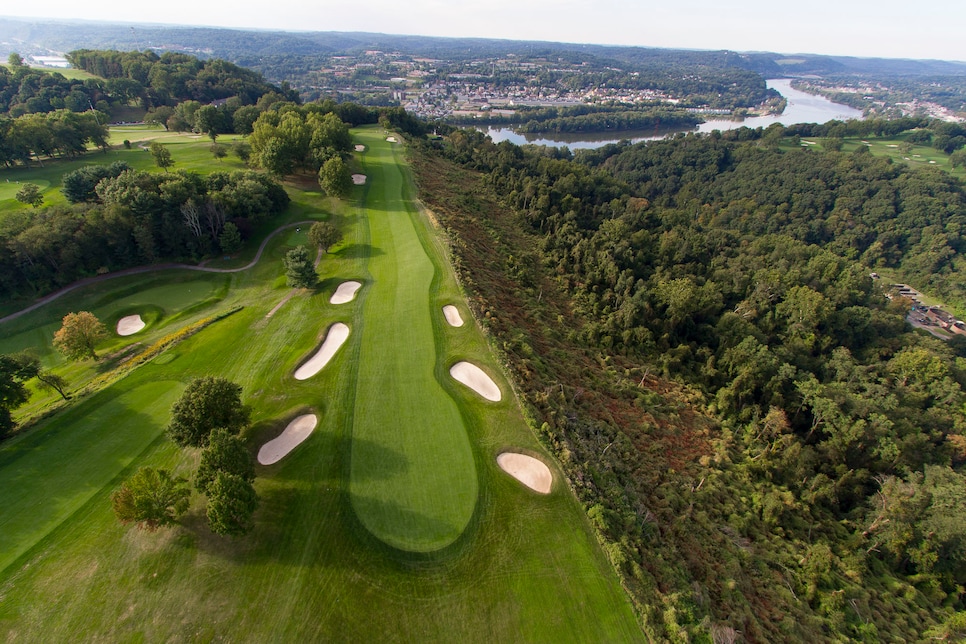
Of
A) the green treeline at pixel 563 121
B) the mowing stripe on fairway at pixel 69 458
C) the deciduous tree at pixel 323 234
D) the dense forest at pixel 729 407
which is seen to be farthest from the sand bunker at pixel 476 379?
the green treeline at pixel 563 121

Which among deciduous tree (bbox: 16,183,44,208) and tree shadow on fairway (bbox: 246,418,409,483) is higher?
deciduous tree (bbox: 16,183,44,208)

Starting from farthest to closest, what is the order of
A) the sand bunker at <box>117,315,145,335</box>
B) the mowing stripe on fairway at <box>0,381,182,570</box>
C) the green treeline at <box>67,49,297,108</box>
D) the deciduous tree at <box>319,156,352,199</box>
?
the green treeline at <box>67,49,297,108</box>, the deciduous tree at <box>319,156,352,199</box>, the sand bunker at <box>117,315,145,335</box>, the mowing stripe on fairway at <box>0,381,182,570</box>

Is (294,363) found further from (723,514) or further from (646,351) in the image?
(646,351)

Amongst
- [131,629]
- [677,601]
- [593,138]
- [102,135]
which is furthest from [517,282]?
[593,138]

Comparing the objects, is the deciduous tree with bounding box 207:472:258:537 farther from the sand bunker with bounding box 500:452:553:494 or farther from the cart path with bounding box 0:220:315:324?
the cart path with bounding box 0:220:315:324

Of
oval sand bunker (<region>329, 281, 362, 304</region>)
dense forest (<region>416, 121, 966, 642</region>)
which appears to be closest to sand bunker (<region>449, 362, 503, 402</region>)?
dense forest (<region>416, 121, 966, 642</region>)

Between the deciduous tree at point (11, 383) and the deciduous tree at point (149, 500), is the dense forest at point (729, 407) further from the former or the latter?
the deciduous tree at point (11, 383)
